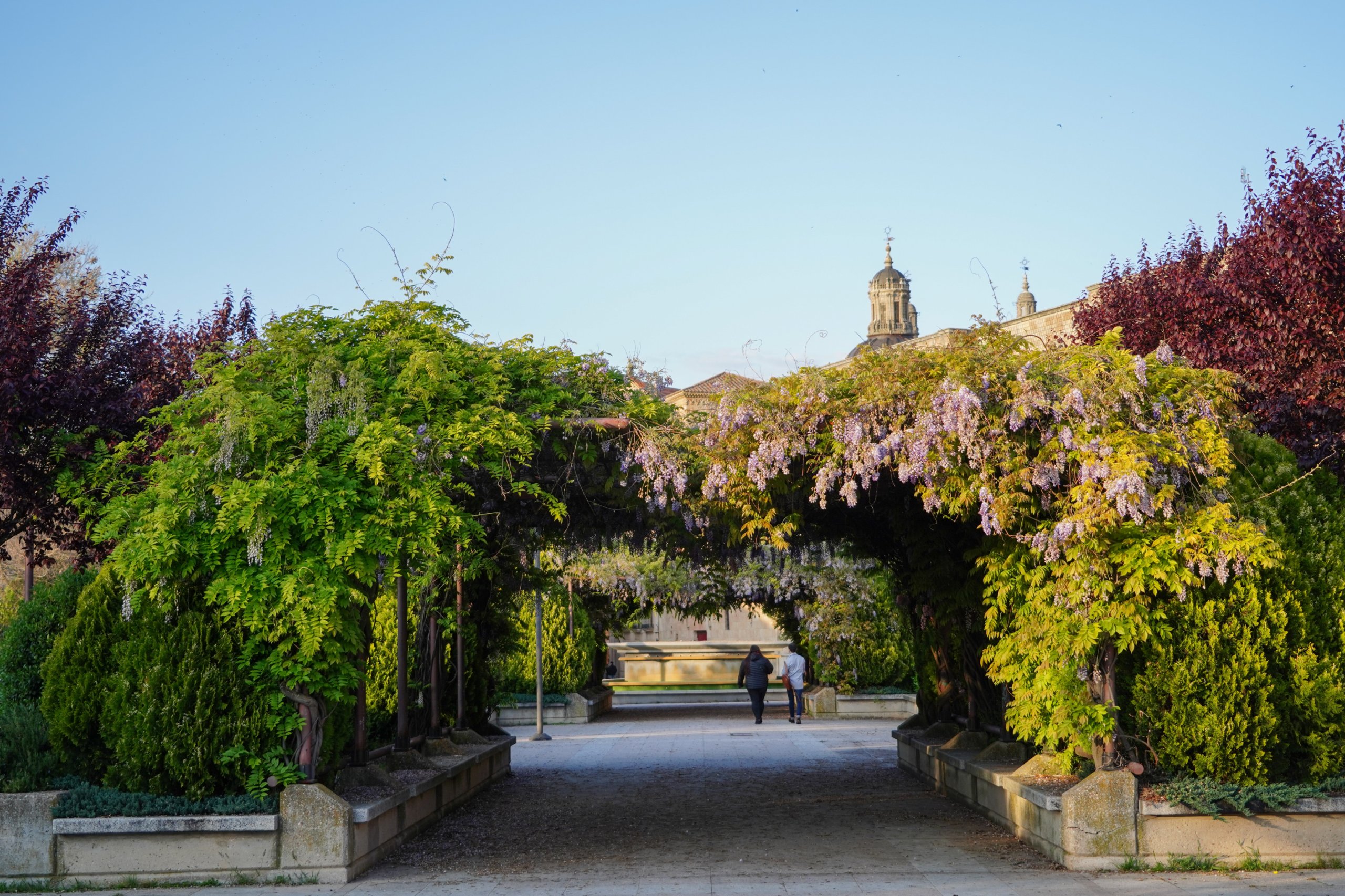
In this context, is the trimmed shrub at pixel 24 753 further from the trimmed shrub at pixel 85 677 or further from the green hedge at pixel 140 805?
the green hedge at pixel 140 805

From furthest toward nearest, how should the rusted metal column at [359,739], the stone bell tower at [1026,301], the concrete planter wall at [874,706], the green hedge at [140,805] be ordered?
the stone bell tower at [1026,301] → the concrete planter wall at [874,706] → the rusted metal column at [359,739] → the green hedge at [140,805]

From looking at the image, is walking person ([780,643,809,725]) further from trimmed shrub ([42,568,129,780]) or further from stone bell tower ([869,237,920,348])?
stone bell tower ([869,237,920,348])

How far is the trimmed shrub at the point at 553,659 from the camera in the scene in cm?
2372

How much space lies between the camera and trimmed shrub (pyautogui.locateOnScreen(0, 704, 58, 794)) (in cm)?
778

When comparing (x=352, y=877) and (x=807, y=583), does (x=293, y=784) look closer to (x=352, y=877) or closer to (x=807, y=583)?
(x=352, y=877)

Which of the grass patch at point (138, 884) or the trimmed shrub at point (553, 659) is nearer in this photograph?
the grass patch at point (138, 884)

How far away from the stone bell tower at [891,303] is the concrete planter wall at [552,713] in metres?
77.4

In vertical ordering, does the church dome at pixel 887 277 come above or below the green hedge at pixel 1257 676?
above

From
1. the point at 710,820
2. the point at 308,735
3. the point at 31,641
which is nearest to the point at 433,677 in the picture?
the point at 710,820

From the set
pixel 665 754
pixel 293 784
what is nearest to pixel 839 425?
pixel 293 784

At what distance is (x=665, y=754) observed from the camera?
16.8m

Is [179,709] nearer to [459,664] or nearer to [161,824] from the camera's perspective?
[161,824]

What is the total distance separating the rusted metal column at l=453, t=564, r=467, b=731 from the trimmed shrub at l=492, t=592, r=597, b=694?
9773 mm

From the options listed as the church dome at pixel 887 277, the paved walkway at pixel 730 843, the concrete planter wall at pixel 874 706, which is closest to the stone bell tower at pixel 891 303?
the church dome at pixel 887 277
